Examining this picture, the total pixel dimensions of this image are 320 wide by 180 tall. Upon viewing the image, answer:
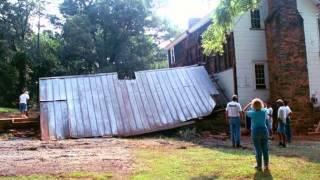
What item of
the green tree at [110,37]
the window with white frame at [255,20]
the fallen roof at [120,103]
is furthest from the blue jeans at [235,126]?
the green tree at [110,37]

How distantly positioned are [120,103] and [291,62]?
30.1 ft

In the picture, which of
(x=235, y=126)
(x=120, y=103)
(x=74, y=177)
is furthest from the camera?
(x=120, y=103)

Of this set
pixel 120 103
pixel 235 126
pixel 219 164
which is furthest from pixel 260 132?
pixel 120 103

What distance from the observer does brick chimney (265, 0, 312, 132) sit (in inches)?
935

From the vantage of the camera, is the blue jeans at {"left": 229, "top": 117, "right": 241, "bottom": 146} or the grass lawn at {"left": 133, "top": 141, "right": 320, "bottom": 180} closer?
the grass lawn at {"left": 133, "top": 141, "right": 320, "bottom": 180}

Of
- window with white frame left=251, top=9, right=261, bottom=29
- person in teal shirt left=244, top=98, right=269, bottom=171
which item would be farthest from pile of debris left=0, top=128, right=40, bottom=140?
window with white frame left=251, top=9, right=261, bottom=29

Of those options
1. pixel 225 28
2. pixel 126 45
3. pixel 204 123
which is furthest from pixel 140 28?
pixel 225 28

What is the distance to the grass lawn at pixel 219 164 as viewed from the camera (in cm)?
1005

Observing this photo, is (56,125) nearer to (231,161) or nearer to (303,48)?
(231,161)

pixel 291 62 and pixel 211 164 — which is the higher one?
pixel 291 62

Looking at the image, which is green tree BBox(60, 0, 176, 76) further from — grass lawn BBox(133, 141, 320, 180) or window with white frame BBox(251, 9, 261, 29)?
grass lawn BBox(133, 141, 320, 180)

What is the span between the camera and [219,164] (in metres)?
11.4

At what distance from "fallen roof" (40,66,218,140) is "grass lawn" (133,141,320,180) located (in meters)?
6.22

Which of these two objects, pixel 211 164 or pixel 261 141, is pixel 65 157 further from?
pixel 261 141
